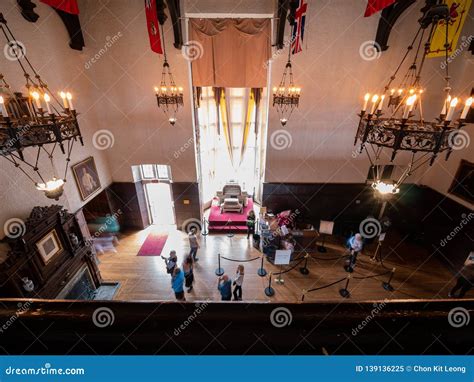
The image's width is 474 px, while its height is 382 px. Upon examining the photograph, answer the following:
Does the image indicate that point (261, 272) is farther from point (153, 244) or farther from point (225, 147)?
point (225, 147)

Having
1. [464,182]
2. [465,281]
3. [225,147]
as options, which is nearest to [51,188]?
[225,147]

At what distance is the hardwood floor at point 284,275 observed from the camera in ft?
20.7

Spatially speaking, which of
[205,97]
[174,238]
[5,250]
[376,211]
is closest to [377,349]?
[5,250]

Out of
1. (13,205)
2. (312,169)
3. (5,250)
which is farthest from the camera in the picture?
(312,169)

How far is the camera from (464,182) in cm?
668

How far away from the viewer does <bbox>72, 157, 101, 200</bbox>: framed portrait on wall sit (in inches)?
264

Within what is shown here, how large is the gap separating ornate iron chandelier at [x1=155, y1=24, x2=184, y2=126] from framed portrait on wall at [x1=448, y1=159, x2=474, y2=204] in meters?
8.31

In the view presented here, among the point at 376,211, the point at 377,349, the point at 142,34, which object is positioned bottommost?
the point at 376,211

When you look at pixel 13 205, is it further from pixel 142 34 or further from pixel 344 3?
pixel 344 3

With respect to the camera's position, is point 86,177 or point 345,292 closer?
point 345,292

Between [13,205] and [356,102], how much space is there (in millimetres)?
9248

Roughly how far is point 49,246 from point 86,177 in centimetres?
260

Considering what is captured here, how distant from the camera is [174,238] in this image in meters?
8.81

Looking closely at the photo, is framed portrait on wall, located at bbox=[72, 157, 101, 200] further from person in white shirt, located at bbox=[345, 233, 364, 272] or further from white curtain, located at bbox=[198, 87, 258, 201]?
person in white shirt, located at bbox=[345, 233, 364, 272]
